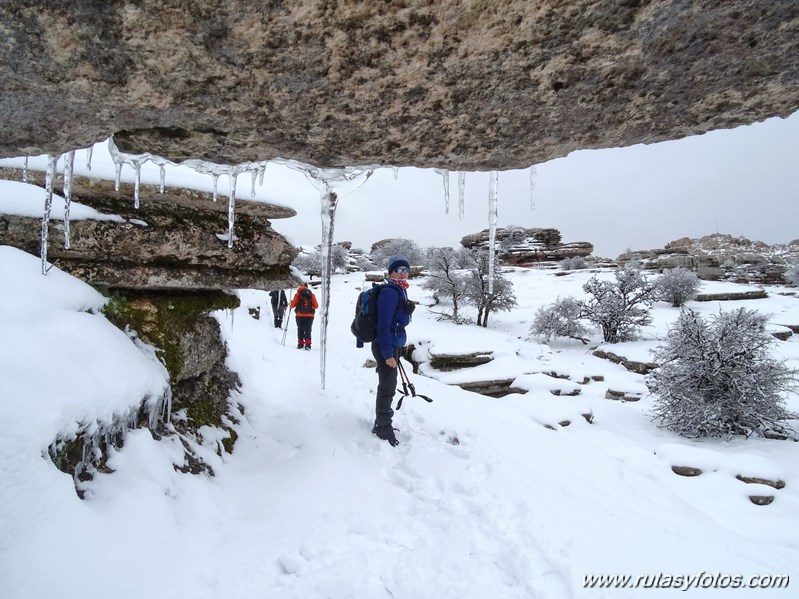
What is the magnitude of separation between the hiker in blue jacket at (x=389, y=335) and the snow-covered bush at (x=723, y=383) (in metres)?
4.99

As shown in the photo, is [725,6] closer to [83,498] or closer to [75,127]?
[75,127]

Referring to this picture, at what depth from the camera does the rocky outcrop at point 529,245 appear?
3972 centimetres

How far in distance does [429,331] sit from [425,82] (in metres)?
12.1

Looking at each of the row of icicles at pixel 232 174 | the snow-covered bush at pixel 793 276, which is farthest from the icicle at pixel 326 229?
the snow-covered bush at pixel 793 276

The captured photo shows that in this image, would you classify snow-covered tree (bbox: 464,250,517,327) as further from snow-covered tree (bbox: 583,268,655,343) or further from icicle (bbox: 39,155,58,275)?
icicle (bbox: 39,155,58,275)

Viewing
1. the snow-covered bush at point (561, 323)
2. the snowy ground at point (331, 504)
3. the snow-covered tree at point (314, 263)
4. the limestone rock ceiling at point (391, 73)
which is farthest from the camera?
the snow-covered tree at point (314, 263)

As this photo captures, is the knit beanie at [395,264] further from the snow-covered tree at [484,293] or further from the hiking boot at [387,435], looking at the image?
the snow-covered tree at [484,293]

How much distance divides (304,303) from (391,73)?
29.3 feet

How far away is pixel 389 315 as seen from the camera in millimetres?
4387

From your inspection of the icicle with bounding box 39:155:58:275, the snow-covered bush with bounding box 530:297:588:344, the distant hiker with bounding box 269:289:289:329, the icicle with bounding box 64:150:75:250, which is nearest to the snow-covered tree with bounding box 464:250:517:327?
the snow-covered bush with bounding box 530:297:588:344

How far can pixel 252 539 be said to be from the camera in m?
2.73

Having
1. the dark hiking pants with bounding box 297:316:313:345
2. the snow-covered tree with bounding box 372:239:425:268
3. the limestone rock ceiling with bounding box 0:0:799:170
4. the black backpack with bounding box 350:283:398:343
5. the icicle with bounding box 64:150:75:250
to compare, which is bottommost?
the dark hiking pants with bounding box 297:316:313:345

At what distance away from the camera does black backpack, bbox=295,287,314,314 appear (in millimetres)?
10367

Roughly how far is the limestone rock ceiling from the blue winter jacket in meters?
2.09
